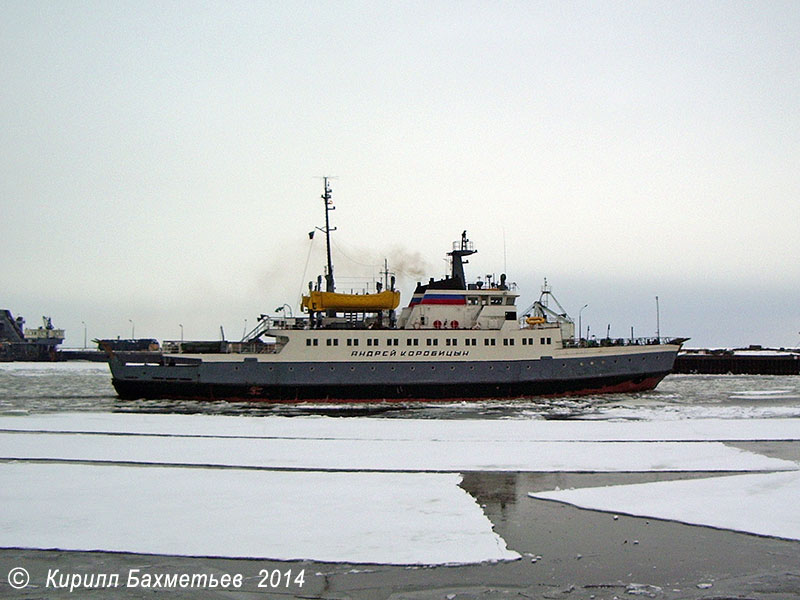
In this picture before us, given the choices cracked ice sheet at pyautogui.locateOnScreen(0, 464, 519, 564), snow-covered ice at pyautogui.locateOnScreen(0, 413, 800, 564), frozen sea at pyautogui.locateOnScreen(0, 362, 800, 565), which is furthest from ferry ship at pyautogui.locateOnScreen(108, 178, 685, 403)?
cracked ice sheet at pyautogui.locateOnScreen(0, 464, 519, 564)

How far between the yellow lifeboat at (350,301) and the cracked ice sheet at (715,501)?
22439mm

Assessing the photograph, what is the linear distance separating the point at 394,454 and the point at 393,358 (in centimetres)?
1650

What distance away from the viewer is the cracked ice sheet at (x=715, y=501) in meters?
9.91

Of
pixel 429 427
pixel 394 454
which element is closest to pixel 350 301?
pixel 429 427

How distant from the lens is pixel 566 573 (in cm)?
795

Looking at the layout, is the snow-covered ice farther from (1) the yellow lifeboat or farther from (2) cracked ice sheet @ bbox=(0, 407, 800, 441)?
(1) the yellow lifeboat

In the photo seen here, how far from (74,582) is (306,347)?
80.4 feet

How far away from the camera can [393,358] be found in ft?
106

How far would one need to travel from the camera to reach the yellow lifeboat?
33656 millimetres

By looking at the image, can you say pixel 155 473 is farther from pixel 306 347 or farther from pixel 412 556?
pixel 306 347

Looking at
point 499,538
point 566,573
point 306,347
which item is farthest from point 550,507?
point 306,347

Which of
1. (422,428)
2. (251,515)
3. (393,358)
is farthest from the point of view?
(393,358)

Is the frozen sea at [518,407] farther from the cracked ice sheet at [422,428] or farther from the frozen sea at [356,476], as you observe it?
the cracked ice sheet at [422,428]

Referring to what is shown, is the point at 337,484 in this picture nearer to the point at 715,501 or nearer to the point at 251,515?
the point at 251,515
